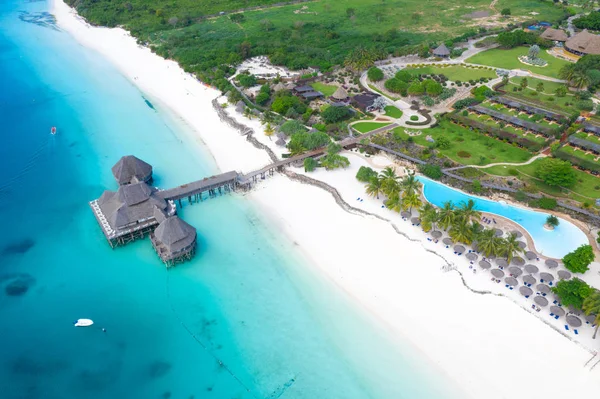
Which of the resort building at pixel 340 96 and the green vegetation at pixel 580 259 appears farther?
the resort building at pixel 340 96

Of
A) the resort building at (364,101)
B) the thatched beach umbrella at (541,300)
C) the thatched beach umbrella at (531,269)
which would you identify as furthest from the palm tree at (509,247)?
the resort building at (364,101)

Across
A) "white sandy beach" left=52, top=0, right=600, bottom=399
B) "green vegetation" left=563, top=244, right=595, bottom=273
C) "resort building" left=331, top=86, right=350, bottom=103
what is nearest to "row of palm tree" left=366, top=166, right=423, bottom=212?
"white sandy beach" left=52, top=0, right=600, bottom=399

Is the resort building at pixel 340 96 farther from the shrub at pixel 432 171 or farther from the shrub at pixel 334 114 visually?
the shrub at pixel 432 171

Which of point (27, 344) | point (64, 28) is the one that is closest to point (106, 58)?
point (64, 28)

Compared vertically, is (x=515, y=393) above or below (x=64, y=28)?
below

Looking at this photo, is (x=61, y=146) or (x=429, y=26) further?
(x=429, y=26)

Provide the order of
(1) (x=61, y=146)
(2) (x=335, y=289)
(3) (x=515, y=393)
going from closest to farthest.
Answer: (3) (x=515, y=393) → (2) (x=335, y=289) → (1) (x=61, y=146)

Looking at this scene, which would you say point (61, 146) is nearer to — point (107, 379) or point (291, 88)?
point (291, 88)
